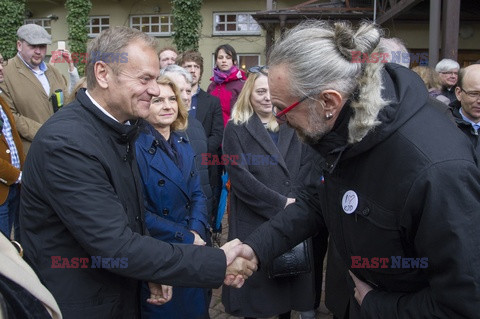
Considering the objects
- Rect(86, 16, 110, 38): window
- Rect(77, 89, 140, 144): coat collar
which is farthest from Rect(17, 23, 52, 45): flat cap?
Rect(86, 16, 110, 38): window

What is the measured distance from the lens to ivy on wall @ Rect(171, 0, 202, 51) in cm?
1505

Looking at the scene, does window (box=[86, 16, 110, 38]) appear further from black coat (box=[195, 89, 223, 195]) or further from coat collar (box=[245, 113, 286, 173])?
coat collar (box=[245, 113, 286, 173])

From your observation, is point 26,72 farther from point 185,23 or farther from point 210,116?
point 185,23

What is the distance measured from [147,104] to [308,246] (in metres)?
1.82

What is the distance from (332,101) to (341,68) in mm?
136

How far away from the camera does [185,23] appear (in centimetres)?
1504

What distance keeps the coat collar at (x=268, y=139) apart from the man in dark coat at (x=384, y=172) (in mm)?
1623

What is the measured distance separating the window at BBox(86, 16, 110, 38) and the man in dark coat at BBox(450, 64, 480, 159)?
52.1ft

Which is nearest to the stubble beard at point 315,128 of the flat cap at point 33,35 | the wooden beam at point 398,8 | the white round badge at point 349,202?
the white round badge at point 349,202

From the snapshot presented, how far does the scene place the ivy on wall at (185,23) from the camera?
49.4 ft

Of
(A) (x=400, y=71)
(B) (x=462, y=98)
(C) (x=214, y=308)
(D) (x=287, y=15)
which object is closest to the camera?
(A) (x=400, y=71)

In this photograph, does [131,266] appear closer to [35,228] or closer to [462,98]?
[35,228]

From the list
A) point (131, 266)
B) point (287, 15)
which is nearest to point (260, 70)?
point (131, 266)

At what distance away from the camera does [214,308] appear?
4.47 meters
